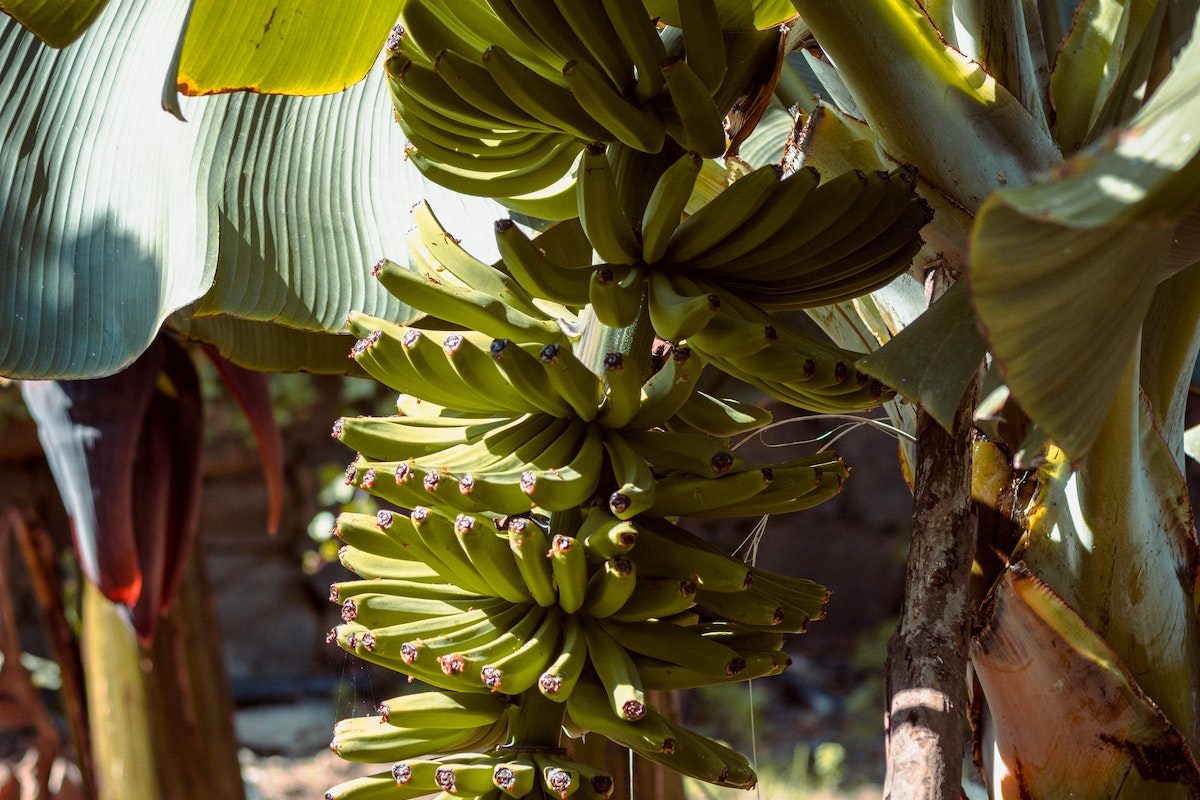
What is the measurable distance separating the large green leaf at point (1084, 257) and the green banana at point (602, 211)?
0.70ft

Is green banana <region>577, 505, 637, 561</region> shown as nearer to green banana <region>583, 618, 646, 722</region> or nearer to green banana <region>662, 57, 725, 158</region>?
green banana <region>583, 618, 646, 722</region>

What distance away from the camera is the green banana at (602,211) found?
502 millimetres

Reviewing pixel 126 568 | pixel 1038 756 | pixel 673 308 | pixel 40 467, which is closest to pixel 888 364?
→ pixel 673 308

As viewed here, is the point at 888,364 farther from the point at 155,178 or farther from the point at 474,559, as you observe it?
the point at 155,178

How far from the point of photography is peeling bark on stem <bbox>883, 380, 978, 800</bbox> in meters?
0.44

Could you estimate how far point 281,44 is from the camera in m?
0.65

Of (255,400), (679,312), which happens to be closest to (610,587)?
(679,312)

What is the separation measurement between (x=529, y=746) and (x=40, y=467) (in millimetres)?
3634

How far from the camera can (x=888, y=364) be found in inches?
17.7

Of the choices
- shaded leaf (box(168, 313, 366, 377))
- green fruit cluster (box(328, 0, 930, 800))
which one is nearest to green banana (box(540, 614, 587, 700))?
green fruit cluster (box(328, 0, 930, 800))

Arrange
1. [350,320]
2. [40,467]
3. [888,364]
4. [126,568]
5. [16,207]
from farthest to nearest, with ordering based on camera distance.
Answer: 1. [40,467]
2. [126,568]
3. [16,207]
4. [350,320]
5. [888,364]

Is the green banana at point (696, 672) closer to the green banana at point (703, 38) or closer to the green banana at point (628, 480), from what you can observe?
the green banana at point (628, 480)

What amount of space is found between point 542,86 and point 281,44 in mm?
204

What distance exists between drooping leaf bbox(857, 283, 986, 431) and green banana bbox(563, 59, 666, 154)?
0.56ft
